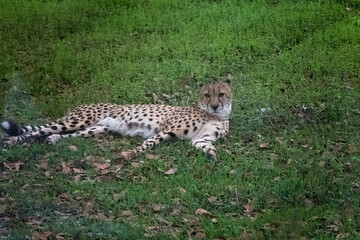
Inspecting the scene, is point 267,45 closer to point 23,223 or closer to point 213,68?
point 213,68

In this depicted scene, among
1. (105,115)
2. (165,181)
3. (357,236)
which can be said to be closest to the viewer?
(357,236)

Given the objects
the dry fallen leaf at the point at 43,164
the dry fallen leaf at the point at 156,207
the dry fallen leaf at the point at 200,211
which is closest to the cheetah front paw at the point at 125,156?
the dry fallen leaf at the point at 43,164

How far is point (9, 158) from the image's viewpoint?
6484 millimetres

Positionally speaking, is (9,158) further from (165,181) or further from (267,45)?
(267,45)

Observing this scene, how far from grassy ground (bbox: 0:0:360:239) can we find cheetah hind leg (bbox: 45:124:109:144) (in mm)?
153

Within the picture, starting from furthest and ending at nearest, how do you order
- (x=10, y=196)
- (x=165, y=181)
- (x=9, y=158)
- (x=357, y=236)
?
(x=9, y=158), (x=165, y=181), (x=10, y=196), (x=357, y=236)

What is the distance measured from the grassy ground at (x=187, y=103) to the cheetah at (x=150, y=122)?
0.65 ft

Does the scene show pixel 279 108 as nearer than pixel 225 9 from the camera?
Yes

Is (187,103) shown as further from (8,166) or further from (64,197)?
(64,197)

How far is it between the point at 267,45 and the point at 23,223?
16.7 ft

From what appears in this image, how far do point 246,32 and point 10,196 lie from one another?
16.2 feet

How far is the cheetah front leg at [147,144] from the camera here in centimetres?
661

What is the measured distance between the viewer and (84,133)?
7.38 m

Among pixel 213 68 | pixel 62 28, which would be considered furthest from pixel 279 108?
pixel 62 28
